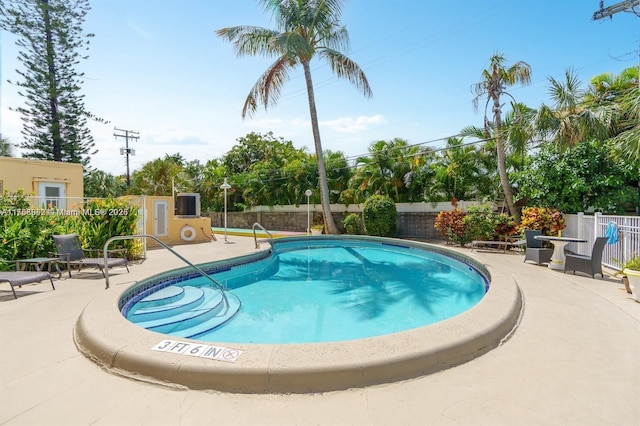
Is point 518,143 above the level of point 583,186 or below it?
above

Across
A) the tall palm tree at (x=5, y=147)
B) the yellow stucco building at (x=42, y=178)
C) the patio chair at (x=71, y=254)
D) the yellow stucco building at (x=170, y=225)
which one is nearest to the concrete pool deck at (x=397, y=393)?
the patio chair at (x=71, y=254)

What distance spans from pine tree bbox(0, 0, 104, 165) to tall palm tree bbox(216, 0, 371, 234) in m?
11.9

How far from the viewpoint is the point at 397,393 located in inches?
109

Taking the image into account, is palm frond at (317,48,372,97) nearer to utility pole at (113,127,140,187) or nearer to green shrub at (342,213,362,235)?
green shrub at (342,213,362,235)

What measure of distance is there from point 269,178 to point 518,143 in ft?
56.7

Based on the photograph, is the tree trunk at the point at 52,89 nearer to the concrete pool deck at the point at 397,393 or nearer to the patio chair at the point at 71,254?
the patio chair at the point at 71,254

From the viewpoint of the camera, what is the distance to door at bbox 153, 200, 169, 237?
13977 mm

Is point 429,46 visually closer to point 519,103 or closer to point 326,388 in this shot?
point 519,103

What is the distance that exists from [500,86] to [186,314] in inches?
520

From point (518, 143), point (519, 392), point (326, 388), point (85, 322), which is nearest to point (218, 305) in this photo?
point (85, 322)

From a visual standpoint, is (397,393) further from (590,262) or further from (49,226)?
(49,226)

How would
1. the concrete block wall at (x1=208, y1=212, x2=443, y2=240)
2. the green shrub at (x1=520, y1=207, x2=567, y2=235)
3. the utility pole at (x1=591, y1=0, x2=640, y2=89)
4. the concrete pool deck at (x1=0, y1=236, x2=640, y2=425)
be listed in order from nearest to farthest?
the concrete pool deck at (x1=0, y1=236, x2=640, y2=425) < the green shrub at (x1=520, y1=207, x2=567, y2=235) < the utility pole at (x1=591, y1=0, x2=640, y2=89) < the concrete block wall at (x1=208, y1=212, x2=443, y2=240)

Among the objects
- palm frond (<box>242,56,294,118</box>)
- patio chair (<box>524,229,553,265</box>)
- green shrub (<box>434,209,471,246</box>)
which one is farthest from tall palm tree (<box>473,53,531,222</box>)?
palm frond (<box>242,56,294,118</box>)

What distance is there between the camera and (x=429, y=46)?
1447cm
